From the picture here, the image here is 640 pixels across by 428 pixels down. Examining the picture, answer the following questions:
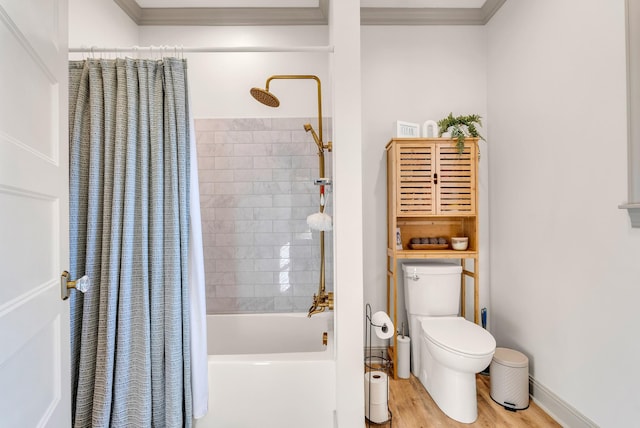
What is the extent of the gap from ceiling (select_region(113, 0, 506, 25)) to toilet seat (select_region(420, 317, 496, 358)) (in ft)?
7.37

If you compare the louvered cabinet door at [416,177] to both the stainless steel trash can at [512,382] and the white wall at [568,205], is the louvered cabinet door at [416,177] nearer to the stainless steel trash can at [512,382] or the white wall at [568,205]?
the white wall at [568,205]

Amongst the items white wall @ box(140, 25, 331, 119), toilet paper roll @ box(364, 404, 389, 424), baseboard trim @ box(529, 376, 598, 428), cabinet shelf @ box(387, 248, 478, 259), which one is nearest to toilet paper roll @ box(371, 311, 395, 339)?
toilet paper roll @ box(364, 404, 389, 424)

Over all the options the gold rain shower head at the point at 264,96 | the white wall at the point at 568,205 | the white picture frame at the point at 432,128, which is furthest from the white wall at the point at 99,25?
the white wall at the point at 568,205

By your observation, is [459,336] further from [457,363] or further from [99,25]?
[99,25]

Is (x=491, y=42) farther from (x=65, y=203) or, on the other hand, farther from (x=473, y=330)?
(x=65, y=203)

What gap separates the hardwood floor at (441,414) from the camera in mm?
1849

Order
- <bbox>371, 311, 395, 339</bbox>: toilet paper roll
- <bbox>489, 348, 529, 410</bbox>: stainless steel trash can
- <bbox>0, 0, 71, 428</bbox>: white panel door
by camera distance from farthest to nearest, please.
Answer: <bbox>489, 348, 529, 410</bbox>: stainless steel trash can < <bbox>371, 311, 395, 339</bbox>: toilet paper roll < <bbox>0, 0, 71, 428</bbox>: white panel door

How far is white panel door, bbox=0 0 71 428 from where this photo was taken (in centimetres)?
68

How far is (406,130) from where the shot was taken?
2404 millimetres

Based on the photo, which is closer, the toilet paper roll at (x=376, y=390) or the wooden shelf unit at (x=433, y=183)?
the toilet paper roll at (x=376, y=390)

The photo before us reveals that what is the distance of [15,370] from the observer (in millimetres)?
701

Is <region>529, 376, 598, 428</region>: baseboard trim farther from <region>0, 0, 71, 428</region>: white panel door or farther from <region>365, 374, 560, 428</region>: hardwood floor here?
<region>0, 0, 71, 428</region>: white panel door

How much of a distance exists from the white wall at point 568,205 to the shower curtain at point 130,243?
1.91 meters

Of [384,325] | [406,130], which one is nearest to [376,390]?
[384,325]
